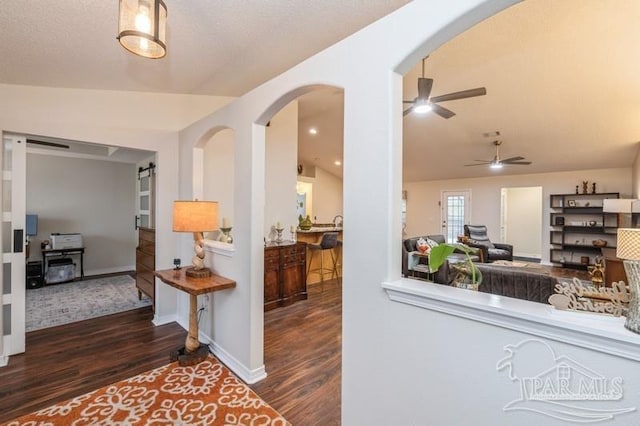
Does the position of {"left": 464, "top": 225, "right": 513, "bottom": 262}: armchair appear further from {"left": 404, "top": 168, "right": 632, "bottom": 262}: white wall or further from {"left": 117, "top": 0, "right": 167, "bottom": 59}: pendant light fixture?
{"left": 117, "top": 0, "right": 167, "bottom": 59}: pendant light fixture

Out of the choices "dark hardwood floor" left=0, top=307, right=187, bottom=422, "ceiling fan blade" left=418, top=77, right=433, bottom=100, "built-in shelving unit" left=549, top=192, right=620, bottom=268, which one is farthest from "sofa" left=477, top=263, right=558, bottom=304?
"built-in shelving unit" left=549, top=192, right=620, bottom=268

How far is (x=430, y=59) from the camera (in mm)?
3664

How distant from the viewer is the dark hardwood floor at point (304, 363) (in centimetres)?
207

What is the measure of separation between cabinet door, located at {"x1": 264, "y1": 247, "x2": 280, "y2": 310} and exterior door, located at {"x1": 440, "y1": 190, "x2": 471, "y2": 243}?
6329 millimetres

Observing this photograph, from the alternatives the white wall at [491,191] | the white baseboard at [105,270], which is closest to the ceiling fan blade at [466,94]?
the white wall at [491,191]

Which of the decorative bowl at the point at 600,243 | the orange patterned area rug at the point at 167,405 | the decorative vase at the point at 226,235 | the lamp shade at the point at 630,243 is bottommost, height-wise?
the orange patterned area rug at the point at 167,405

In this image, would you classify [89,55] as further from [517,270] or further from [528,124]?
[528,124]

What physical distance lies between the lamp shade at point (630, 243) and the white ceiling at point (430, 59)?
6.13 ft

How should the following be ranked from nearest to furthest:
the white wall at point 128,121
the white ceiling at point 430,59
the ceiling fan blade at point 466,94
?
the white ceiling at point 430,59, the white wall at point 128,121, the ceiling fan blade at point 466,94

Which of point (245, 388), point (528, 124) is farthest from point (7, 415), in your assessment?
point (528, 124)

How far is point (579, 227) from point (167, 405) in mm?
8515

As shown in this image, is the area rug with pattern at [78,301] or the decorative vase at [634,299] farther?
the area rug with pattern at [78,301]

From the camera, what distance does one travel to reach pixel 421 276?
18.9ft

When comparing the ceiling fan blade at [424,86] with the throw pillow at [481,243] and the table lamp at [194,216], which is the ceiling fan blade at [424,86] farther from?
the throw pillow at [481,243]
